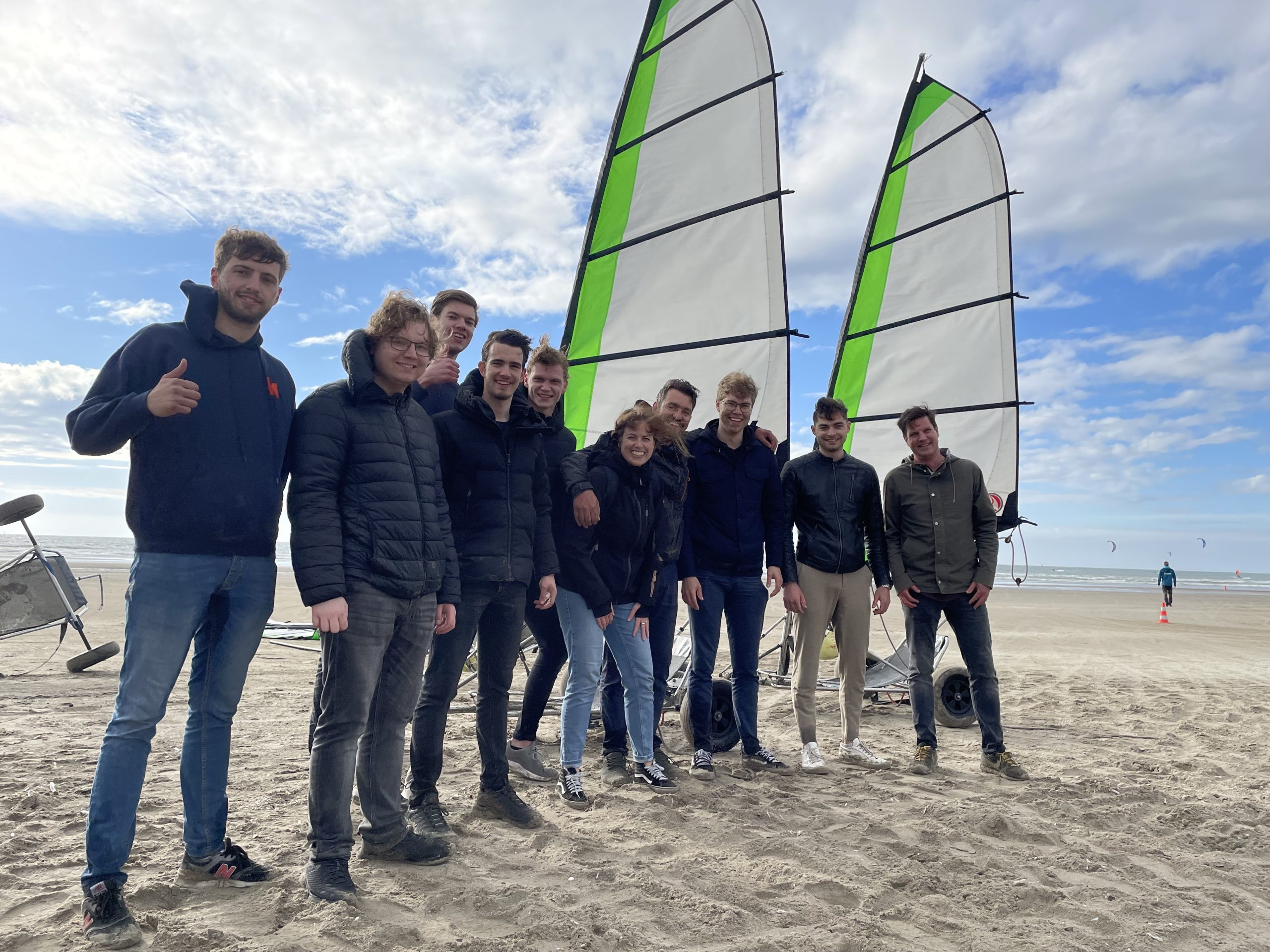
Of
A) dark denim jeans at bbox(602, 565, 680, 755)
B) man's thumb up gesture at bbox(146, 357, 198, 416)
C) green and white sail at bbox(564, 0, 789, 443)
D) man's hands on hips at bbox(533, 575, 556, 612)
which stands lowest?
dark denim jeans at bbox(602, 565, 680, 755)

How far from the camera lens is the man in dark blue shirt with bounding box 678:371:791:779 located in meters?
3.78

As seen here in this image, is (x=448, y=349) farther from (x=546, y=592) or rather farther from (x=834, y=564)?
(x=834, y=564)

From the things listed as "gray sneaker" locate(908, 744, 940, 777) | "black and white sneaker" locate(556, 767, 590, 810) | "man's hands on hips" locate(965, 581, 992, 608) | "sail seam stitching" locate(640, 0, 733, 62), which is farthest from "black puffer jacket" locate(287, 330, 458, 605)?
"sail seam stitching" locate(640, 0, 733, 62)

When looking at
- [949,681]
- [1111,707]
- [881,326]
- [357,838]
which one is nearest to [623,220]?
[881,326]

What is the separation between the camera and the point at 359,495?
2.32 metres

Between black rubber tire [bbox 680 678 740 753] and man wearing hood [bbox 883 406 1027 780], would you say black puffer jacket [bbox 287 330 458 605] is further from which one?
man wearing hood [bbox 883 406 1027 780]

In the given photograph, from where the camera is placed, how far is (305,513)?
2.19 metres

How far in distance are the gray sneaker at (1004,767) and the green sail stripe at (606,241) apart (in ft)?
10.4

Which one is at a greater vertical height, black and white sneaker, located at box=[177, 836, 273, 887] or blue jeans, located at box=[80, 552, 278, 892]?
blue jeans, located at box=[80, 552, 278, 892]

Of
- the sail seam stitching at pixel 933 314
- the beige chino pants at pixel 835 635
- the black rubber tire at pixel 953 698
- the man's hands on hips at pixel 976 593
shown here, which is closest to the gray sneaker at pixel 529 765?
the beige chino pants at pixel 835 635

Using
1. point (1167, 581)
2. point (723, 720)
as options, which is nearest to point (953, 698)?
point (723, 720)

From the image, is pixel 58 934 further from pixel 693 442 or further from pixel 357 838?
pixel 693 442

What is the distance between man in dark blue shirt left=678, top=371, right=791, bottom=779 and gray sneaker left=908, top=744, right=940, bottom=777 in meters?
0.66

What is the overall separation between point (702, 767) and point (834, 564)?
1.20 metres
